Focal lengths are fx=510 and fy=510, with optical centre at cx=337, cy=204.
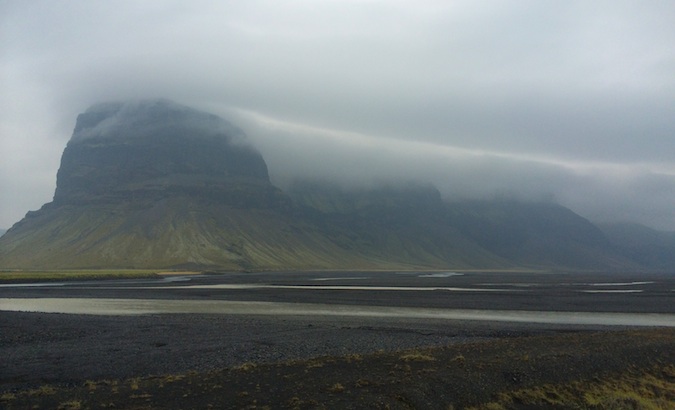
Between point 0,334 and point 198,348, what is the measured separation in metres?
16.1

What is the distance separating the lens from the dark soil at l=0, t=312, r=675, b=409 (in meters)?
18.5

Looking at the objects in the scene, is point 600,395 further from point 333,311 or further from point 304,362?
point 333,311

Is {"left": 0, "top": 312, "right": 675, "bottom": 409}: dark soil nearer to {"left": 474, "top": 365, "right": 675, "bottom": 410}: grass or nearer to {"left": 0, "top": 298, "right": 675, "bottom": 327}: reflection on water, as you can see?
{"left": 474, "top": 365, "right": 675, "bottom": 410}: grass

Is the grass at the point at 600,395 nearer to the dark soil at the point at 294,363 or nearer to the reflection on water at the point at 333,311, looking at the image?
the dark soil at the point at 294,363

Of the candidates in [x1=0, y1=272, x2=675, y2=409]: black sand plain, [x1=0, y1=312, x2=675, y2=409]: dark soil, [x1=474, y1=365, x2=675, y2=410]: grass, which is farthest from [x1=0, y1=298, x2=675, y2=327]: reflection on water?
[x1=474, y1=365, x2=675, y2=410]: grass

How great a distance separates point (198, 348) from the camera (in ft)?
100

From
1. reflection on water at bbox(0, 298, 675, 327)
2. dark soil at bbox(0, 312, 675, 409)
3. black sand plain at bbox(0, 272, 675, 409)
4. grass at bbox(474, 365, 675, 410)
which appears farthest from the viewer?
reflection on water at bbox(0, 298, 675, 327)

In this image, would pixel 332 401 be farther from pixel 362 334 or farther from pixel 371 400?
pixel 362 334

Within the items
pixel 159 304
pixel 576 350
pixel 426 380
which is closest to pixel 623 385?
pixel 576 350

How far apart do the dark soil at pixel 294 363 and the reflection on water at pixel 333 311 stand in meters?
9.18

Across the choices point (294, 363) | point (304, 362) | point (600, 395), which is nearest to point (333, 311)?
point (304, 362)

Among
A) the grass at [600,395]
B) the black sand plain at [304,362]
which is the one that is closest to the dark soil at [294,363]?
the black sand plain at [304,362]

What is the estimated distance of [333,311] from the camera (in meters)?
55.3

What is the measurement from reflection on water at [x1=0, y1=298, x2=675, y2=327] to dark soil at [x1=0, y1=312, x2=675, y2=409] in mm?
9177
